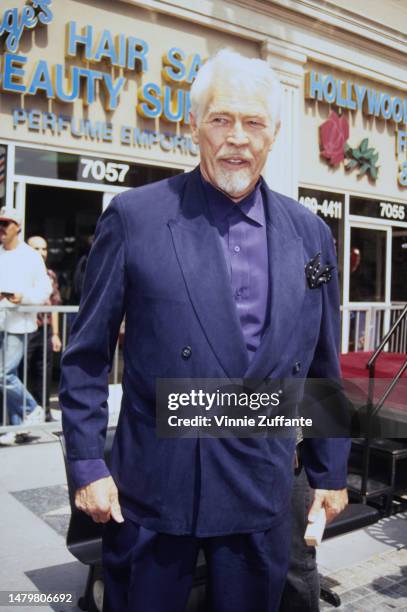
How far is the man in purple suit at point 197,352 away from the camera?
1636 mm

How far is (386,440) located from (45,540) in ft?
7.70

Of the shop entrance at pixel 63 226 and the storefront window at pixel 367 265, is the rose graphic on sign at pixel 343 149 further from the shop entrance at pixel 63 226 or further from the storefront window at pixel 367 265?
the shop entrance at pixel 63 226

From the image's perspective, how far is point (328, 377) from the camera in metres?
1.93

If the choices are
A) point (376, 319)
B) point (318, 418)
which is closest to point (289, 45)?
point (376, 319)

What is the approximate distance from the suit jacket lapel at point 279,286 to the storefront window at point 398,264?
35.5ft

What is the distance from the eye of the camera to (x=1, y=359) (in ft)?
19.9

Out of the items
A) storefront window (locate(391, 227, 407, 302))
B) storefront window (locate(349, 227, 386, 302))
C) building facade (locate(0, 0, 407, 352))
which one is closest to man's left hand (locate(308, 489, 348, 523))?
building facade (locate(0, 0, 407, 352))

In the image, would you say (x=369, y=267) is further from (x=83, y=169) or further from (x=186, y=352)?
(x=186, y=352)

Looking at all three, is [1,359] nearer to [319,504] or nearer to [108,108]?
[108,108]

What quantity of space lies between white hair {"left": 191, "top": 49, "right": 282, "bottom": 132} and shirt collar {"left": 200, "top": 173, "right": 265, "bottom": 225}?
0.65 feet

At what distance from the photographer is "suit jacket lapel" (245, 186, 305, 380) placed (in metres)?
1.65

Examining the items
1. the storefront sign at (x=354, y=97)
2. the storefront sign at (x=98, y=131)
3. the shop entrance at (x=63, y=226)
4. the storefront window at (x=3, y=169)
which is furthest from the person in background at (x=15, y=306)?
the storefront sign at (x=354, y=97)

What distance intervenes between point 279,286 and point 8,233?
A: 4.92 metres

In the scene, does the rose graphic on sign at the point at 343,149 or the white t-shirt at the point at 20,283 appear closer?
the white t-shirt at the point at 20,283
